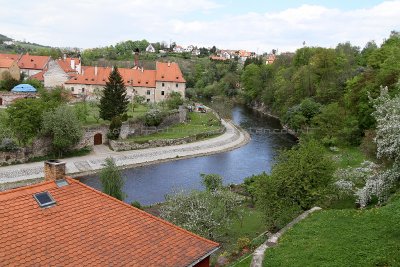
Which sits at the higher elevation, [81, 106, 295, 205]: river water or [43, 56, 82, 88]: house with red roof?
[43, 56, 82, 88]: house with red roof

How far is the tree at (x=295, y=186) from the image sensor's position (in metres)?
17.7

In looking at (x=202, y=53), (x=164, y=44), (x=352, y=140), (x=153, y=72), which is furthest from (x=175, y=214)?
(x=164, y=44)

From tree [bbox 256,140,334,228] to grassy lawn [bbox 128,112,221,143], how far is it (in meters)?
23.3

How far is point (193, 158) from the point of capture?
128 ft

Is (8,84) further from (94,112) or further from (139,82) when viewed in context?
(139,82)

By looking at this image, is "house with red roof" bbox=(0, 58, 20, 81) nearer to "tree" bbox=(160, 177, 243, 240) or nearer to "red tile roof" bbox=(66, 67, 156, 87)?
"red tile roof" bbox=(66, 67, 156, 87)

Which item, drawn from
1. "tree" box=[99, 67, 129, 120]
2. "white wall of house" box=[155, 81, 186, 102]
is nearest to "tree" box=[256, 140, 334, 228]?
"tree" box=[99, 67, 129, 120]

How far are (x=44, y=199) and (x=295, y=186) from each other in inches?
433

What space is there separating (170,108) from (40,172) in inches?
917

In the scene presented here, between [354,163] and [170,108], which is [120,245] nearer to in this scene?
[354,163]

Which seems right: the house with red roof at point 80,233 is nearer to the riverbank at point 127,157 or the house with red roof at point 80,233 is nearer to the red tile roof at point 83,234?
the red tile roof at point 83,234

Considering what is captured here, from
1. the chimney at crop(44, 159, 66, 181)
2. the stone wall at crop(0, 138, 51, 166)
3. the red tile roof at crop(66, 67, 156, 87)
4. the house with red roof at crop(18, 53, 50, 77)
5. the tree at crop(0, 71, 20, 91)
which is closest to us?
the chimney at crop(44, 159, 66, 181)

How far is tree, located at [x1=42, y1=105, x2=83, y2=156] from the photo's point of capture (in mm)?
33594

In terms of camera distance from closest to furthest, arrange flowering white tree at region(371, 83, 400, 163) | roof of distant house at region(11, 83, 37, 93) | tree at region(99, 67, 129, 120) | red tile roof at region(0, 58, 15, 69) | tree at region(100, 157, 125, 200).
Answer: flowering white tree at region(371, 83, 400, 163)
tree at region(100, 157, 125, 200)
tree at region(99, 67, 129, 120)
roof of distant house at region(11, 83, 37, 93)
red tile roof at region(0, 58, 15, 69)
